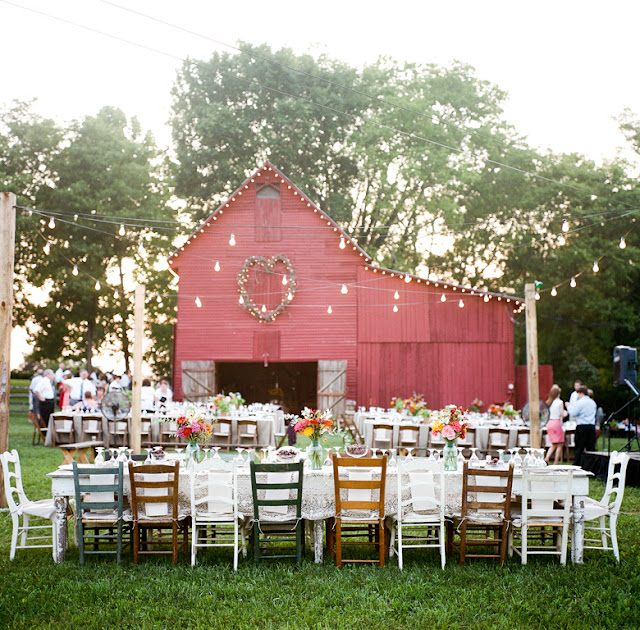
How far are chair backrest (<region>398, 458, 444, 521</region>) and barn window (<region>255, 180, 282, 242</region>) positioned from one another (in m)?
16.4

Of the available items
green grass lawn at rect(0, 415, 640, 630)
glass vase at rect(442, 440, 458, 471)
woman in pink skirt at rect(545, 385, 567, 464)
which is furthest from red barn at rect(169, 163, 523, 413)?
green grass lawn at rect(0, 415, 640, 630)

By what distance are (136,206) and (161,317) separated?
16.9 ft

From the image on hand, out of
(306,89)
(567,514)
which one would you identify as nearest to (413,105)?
(306,89)

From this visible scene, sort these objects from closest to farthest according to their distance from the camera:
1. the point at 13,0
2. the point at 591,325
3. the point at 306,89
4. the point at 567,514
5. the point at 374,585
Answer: the point at 374,585 < the point at 567,514 < the point at 13,0 < the point at 591,325 < the point at 306,89

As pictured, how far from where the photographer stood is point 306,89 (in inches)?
1261

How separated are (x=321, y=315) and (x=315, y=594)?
16695 millimetres

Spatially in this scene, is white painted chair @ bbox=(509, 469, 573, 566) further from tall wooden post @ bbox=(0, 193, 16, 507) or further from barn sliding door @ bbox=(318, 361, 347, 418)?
barn sliding door @ bbox=(318, 361, 347, 418)

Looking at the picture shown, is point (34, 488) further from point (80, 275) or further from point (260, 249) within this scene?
point (80, 275)

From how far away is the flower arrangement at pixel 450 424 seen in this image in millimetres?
7766

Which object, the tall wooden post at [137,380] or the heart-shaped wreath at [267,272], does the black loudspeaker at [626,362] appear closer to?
the heart-shaped wreath at [267,272]

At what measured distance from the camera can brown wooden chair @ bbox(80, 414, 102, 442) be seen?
15148mm

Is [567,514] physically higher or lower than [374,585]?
higher

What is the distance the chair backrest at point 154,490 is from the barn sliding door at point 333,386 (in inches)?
599

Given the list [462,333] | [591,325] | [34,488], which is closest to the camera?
[34,488]
